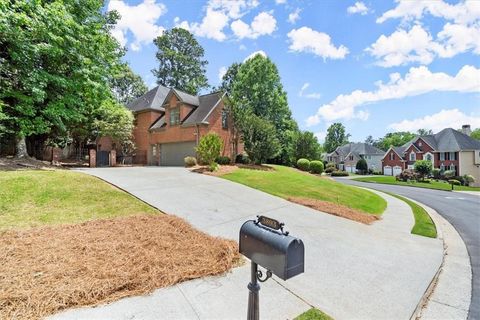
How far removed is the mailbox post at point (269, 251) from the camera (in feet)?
7.02

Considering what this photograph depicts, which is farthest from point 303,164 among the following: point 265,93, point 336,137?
point 336,137

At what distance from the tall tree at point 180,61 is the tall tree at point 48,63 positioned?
2631 cm

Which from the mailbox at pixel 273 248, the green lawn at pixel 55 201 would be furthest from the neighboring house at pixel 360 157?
the mailbox at pixel 273 248

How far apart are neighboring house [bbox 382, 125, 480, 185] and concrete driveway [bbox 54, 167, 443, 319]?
42795mm

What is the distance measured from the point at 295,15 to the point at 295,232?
363 inches

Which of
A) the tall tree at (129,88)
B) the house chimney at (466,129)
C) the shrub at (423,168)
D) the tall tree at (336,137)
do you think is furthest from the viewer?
the tall tree at (336,137)

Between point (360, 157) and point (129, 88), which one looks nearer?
point (129, 88)

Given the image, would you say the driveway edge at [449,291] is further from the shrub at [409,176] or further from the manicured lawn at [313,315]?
the shrub at [409,176]

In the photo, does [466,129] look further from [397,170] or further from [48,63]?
[48,63]

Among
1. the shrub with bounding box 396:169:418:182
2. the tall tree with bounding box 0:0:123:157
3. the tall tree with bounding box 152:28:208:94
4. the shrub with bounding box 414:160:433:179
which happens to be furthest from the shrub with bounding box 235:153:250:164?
the shrub with bounding box 414:160:433:179

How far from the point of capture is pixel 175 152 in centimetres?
2417

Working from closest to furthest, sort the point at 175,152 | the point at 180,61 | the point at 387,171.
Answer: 1. the point at 175,152
2. the point at 180,61
3. the point at 387,171

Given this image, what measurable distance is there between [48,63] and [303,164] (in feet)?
71.7

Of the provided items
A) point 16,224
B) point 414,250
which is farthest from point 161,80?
point 414,250
